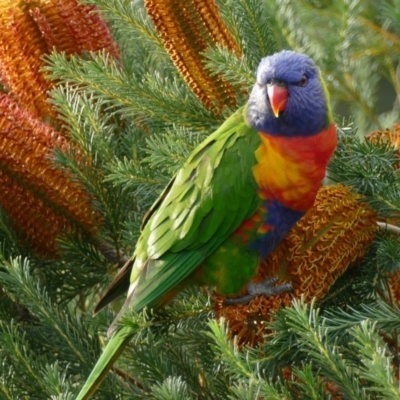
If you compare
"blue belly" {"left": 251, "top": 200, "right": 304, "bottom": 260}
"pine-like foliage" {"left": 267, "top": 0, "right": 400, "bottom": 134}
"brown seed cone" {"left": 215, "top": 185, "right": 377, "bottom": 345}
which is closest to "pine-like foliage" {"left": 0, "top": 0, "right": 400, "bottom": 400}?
"brown seed cone" {"left": 215, "top": 185, "right": 377, "bottom": 345}

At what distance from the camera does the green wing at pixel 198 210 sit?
1.47 m

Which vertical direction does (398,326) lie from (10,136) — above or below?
below

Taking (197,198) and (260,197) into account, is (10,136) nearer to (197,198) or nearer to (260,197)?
(197,198)

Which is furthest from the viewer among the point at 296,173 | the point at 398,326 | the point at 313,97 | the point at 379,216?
the point at 313,97

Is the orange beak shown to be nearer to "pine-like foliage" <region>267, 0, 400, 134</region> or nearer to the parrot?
the parrot

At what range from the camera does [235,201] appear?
1522 millimetres

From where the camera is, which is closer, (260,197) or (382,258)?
(382,258)

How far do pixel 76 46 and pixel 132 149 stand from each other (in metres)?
0.25

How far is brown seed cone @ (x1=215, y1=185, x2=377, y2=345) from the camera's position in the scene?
134 centimetres

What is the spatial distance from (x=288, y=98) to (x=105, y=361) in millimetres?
651

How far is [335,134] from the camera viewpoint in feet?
4.97

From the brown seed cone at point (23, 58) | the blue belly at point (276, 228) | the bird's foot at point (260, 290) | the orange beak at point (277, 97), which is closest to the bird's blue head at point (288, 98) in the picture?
the orange beak at point (277, 97)

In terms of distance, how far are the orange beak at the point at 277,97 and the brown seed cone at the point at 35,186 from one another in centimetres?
41

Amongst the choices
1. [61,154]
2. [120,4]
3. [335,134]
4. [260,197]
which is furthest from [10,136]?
[335,134]
